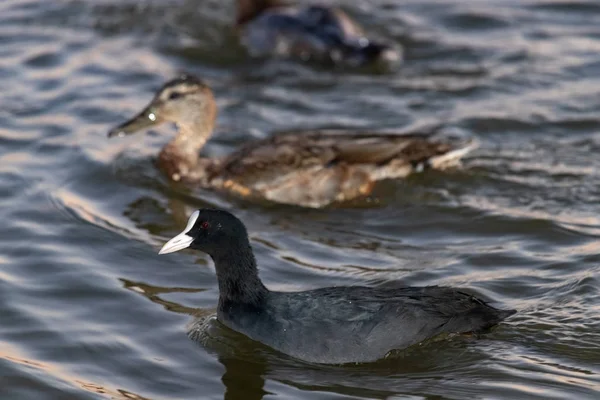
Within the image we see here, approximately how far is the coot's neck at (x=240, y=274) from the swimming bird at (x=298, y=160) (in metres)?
3.13

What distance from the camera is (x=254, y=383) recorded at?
8383 mm

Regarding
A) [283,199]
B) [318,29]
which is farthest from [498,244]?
[318,29]

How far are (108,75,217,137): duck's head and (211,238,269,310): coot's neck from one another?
13.1 feet

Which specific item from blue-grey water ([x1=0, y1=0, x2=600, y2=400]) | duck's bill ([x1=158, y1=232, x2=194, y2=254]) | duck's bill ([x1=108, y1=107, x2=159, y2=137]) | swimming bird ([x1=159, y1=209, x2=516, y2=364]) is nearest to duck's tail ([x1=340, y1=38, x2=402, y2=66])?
blue-grey water ([x1=0, y1=0, x2=600, y2=400])

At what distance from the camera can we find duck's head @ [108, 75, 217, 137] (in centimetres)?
1256

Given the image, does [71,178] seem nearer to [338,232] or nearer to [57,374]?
[338,232]

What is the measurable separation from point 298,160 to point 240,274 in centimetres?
328

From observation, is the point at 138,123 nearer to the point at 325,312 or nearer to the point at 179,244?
the point at 179,244

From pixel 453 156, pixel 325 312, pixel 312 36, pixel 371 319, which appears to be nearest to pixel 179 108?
Answer: pixel 453 156

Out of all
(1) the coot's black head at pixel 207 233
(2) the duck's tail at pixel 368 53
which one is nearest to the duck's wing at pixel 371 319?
(1) the coot's black head at pixel 207 233

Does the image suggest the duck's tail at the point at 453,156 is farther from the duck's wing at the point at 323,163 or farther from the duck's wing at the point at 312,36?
the duck's wing at the point at 312,36

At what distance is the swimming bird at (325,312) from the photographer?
8.34 m

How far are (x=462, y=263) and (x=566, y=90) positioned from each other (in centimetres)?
526

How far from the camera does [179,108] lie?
12.7m
